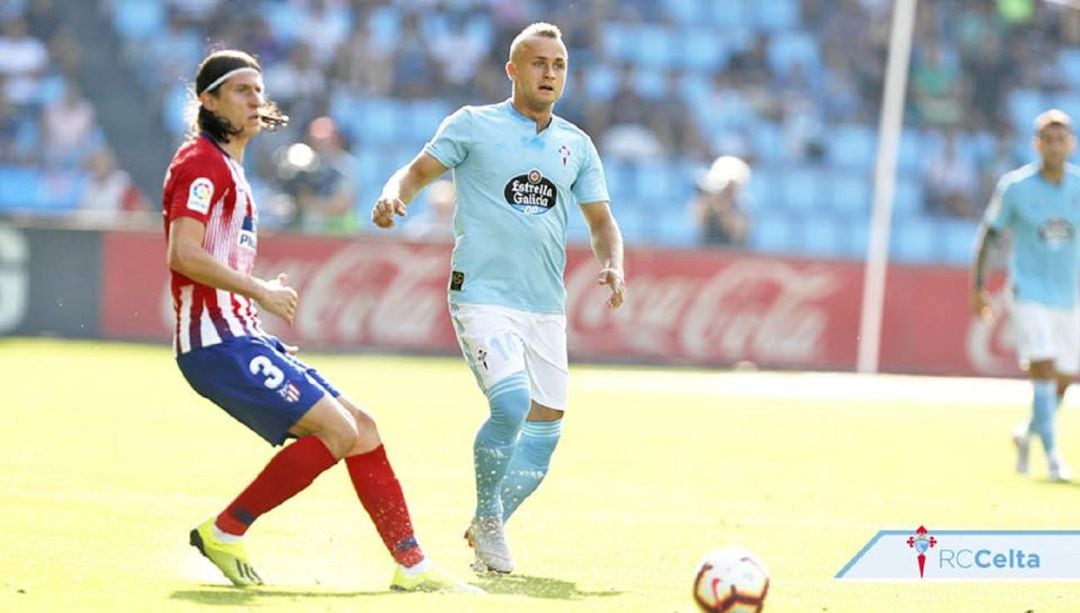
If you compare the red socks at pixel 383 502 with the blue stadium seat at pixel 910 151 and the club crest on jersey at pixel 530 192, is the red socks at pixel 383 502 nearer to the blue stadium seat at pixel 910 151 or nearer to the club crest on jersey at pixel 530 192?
the club crest on jersey at pixel 530 192

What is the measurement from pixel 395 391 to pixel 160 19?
12.9 metres

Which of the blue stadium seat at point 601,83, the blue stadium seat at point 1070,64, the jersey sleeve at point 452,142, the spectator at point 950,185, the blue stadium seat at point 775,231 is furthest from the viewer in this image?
the blue stadium seat at point 1070,64

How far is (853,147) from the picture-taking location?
3269cm

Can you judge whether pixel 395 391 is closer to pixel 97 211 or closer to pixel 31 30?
pixel 97 211

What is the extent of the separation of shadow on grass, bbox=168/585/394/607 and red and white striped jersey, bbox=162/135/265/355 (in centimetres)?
97

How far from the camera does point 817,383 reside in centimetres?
2433

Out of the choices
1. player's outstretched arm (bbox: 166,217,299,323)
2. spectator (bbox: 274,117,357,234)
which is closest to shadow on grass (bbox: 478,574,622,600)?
player's outstretched arm (bbox: 166,217,299,323)

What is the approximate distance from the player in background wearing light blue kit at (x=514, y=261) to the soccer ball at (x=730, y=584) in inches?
71.4

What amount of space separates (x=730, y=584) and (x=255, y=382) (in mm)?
2105

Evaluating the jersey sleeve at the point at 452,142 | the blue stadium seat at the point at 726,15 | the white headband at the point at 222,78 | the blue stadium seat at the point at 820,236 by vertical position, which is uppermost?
the blue stadium seat at the point at 726,15

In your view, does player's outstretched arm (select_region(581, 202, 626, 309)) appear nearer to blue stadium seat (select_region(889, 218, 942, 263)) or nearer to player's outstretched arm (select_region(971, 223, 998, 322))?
player's outstretched arm (select_region(971, 223, 998, 322))

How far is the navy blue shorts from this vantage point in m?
8.17

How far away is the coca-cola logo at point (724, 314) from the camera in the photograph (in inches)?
Result: 1003

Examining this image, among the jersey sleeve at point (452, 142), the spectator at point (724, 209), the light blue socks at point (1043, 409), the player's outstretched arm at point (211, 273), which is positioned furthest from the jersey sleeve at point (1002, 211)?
the spectator at point (724, 209)
